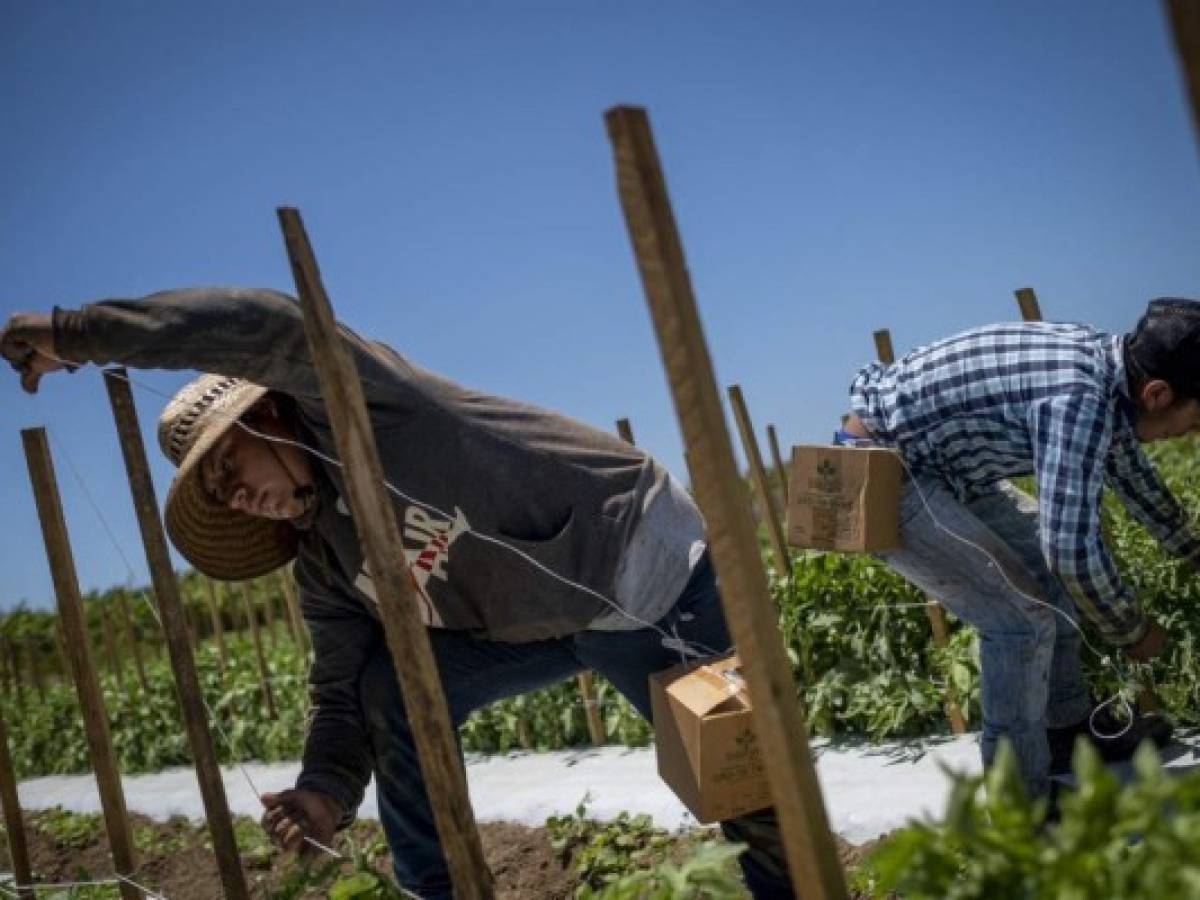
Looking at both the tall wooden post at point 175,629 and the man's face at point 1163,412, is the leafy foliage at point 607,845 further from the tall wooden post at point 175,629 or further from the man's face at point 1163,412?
the man's face at point 1163,412

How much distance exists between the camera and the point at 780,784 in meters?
1.24

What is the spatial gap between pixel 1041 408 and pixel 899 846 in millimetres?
1572

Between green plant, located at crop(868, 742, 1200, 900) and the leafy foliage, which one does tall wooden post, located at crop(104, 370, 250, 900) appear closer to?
the leafy foliage

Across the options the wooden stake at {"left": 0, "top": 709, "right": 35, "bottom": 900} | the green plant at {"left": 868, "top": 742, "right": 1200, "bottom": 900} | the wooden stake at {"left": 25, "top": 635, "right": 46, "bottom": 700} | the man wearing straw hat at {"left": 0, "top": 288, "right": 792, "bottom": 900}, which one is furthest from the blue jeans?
the wooden stake at {"left": 25, "top": 635, "right": 46, "bottom": 700}

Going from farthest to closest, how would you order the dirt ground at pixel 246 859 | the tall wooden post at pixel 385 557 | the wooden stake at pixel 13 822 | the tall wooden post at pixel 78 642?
the dirt ground at pixel 246 859 < the wooden stake at pixel 13 822 < the tall wooden post at pixel 78 642 < the tall wooden post at pixel 385 557

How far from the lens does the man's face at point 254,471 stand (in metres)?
2.39

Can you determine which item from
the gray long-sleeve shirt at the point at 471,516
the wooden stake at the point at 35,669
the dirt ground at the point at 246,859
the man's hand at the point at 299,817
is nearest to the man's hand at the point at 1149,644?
the dirt ground at the point at 246,859

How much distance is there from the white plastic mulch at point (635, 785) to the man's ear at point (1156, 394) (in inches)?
35.7

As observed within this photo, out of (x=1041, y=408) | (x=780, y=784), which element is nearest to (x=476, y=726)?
(x=1041, y=408)

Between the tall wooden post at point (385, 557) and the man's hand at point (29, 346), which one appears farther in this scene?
the man's hand at point (29, 346)

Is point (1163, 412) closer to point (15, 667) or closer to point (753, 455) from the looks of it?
point (753, 455)

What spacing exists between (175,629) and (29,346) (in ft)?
2.10

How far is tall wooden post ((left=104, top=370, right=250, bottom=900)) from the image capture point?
7.33 ft

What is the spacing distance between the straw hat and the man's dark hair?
184 cm
